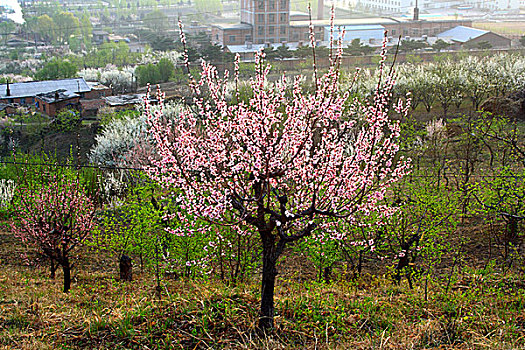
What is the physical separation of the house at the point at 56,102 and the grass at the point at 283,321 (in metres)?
29.3

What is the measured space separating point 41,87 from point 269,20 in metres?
34.3

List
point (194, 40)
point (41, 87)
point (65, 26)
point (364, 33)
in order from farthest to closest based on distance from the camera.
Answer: point (65, 26)
point (194, 40)
point (364, 33)
point (41, 87)

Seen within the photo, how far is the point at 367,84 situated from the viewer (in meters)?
29.5

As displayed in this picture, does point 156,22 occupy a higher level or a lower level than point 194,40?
higher

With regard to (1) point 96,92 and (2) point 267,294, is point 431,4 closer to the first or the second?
(1) point 96,92

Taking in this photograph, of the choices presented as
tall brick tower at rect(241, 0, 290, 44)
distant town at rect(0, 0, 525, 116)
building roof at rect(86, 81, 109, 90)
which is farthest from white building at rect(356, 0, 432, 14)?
building roof at rect(86, 81, 109, 90)

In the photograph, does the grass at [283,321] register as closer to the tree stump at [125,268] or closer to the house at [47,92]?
the tree stump at [125,268]

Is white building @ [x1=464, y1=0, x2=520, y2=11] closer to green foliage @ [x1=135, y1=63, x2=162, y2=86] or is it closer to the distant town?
the distant town

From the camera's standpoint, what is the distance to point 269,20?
6662cm

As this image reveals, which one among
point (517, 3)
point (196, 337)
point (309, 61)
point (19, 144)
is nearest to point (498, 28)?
point (517, 3)

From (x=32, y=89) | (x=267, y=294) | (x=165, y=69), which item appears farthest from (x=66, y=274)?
(x=165, y=69)

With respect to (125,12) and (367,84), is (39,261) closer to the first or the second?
(367,84)

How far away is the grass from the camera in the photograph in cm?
587

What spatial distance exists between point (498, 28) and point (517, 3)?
38136 millimetres
